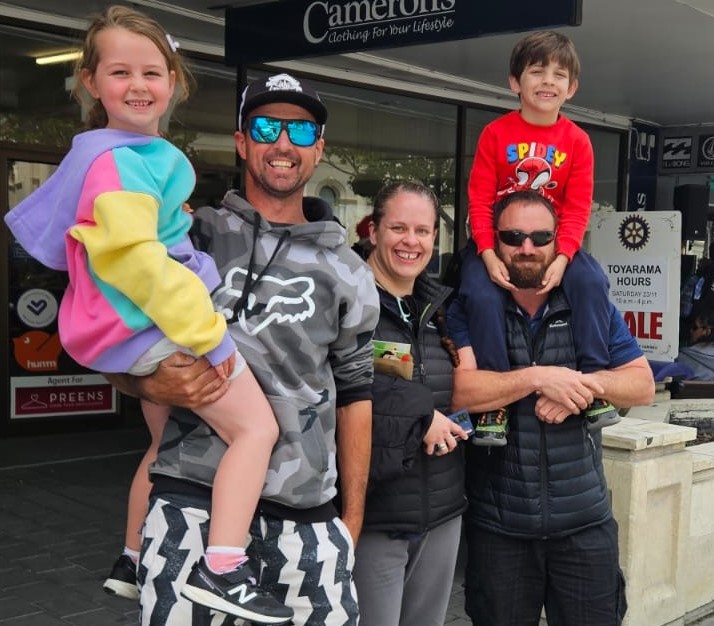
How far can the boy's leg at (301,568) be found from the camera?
85.9 inches

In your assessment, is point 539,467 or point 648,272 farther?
point 648,272

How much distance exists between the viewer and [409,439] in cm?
256

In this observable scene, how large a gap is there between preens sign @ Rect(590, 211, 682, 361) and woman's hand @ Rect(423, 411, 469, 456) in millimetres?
6938

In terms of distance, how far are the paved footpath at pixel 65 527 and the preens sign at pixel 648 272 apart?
4.78 metres

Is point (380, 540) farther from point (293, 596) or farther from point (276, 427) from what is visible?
point (276, 427)

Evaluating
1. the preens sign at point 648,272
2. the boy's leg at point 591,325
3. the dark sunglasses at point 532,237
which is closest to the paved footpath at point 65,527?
the boy's leg at point 591,325

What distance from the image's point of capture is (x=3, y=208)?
24.9 feet

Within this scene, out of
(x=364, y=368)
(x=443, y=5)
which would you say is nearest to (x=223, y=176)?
(x=443, y=5)

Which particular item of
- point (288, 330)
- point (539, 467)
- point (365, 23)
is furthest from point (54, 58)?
point (288, 330)

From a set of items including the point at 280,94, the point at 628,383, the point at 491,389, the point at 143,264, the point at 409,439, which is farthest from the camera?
the point at 628,383

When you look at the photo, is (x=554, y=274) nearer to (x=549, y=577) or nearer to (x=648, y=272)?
(x=549, y=577)

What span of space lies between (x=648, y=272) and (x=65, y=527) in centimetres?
642

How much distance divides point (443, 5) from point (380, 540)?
3.35 m

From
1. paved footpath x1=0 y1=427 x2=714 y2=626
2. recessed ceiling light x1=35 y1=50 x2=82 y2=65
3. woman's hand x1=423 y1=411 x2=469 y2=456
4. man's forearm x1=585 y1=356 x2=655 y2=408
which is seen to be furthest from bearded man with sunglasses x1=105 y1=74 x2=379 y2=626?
recessed ceiling light x1=35 y1=50 x2=82 y2=65
